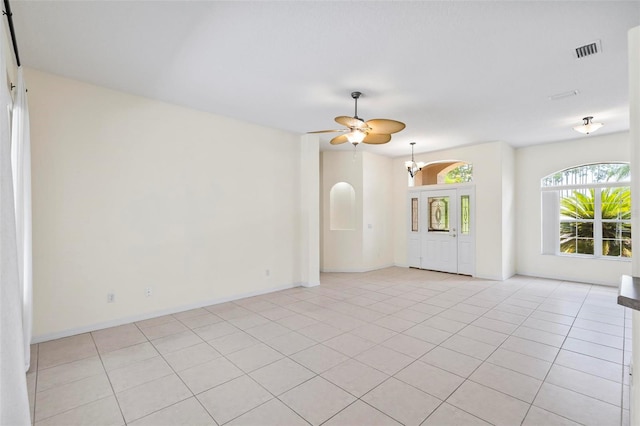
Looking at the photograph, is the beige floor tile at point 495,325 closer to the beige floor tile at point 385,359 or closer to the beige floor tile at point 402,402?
the beige floor tile at point 385,359

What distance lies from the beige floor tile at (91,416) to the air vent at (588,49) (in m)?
4.99

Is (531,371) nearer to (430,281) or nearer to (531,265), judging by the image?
(430,281)

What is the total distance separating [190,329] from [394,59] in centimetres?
394

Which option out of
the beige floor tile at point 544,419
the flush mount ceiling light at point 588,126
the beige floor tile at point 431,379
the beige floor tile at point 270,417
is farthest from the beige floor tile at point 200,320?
the flush mount ceiling light at point 588,126

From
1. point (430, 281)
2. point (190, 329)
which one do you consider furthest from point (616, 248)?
point (190, 329)

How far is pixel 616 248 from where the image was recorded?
6.10 metres

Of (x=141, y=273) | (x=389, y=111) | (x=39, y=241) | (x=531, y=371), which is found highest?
(x=389, y=111)

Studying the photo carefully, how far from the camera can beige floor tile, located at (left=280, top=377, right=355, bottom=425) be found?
7.32ft

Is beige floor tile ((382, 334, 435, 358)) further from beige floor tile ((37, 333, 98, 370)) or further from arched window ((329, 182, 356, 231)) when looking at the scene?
arched window ((329, 182, 356, 231))

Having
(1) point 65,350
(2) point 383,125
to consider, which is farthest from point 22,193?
(2) point 383,125

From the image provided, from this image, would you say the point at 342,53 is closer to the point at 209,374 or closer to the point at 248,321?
the point at 209,374

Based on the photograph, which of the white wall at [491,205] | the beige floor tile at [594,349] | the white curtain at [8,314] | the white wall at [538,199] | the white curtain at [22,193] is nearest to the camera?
the white curtain at [8,314]

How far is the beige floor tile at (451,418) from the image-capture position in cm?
212

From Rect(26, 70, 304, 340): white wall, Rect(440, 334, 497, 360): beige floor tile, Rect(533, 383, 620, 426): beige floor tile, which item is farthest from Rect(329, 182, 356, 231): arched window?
Rect(533, 383, 620, 426): beige floor tile
